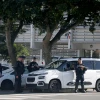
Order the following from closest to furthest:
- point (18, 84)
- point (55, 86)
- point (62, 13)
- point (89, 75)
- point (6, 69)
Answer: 1. point (55, 86)
2. point (18, 84)
3. point (62, 13)
4. point (89, 75)
5. point (6, 69)

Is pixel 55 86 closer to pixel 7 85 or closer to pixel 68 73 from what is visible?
pixel 68 73

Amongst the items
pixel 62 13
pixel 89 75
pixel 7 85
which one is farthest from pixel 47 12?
pixel 7 85

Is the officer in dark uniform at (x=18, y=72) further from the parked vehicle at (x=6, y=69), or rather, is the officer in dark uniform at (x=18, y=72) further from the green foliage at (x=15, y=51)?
the green foliage at (x=15, y=51)

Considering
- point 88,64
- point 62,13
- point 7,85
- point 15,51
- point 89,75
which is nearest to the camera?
point 62,13

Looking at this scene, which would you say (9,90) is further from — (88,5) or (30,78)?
(88,5)

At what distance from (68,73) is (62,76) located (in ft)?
1.20

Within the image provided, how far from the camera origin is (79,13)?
18.6 metres

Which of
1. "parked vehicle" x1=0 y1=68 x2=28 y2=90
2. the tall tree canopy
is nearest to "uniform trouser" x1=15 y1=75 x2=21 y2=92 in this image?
"parked vehicle" x1=0 y1=68 x2=28 y2=90

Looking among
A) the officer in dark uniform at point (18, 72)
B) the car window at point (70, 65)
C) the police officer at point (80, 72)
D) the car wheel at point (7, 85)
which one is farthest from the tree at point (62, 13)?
the car wheel at point (7, 85)

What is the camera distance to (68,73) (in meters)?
19.1

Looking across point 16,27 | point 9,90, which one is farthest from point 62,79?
point 16,27

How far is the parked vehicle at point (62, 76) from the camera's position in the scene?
61.7ft

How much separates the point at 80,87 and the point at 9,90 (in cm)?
391

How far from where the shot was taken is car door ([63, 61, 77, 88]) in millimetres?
18953
